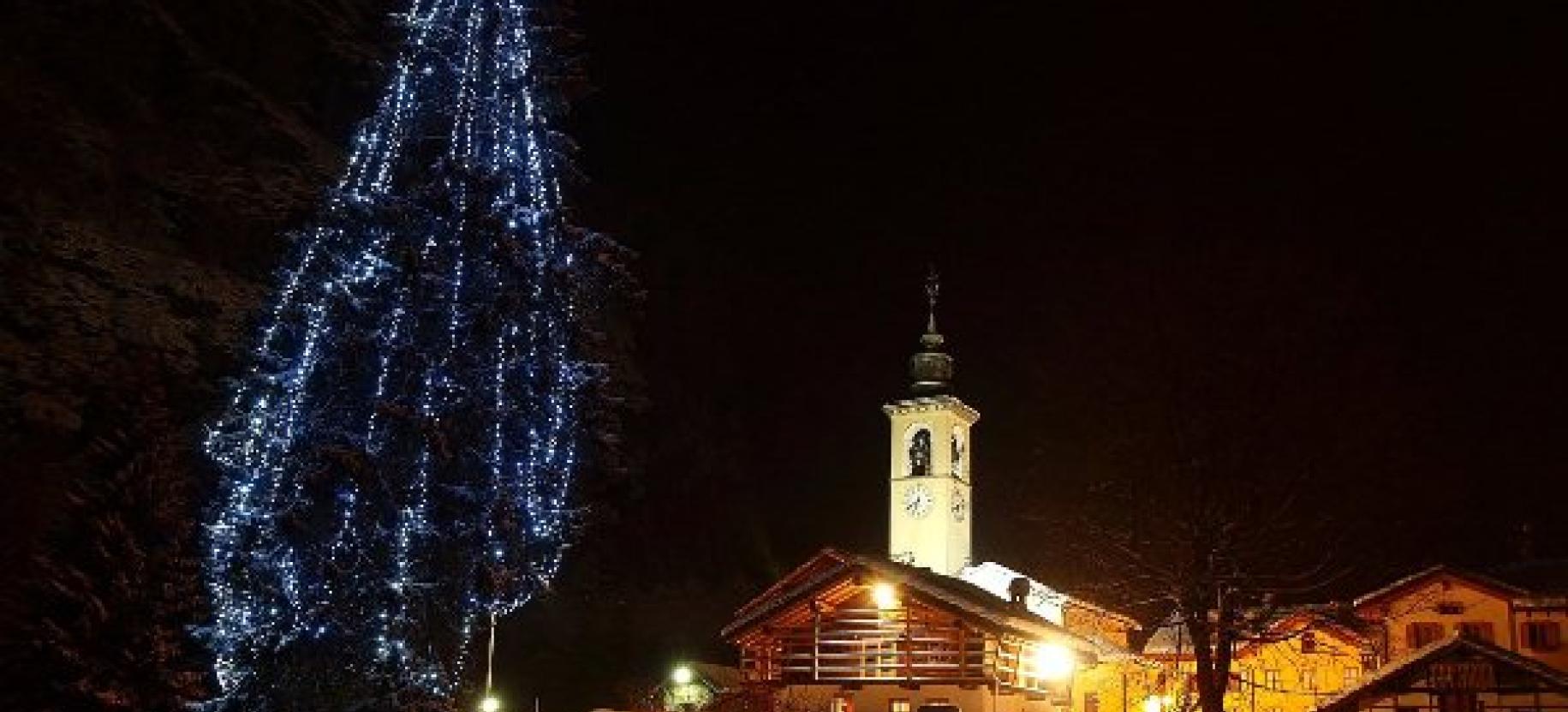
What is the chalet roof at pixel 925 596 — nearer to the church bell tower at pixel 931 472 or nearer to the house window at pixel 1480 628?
the church bell tower at pixel 931 472

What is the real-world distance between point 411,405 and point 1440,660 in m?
25.3

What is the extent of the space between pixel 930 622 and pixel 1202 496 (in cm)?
945

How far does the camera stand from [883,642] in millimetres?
33875

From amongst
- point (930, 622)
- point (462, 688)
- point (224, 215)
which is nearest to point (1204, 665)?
point (930, 622)

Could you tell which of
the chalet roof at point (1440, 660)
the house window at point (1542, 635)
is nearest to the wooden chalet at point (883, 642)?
the chalet roof at point (1440, 660)

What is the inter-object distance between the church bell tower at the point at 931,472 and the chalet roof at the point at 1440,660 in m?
16.9

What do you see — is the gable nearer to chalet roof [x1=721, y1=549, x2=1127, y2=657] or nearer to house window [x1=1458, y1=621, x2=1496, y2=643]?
house window [x1=1458, y1=621, x2=1496, y2=643]

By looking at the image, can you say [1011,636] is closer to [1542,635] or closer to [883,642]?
[883,642]

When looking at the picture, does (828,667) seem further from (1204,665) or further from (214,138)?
(214,138)

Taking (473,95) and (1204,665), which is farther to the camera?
(1204,665)

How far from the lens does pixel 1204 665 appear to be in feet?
82.9

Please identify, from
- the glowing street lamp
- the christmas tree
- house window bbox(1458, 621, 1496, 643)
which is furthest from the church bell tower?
the christmas tree

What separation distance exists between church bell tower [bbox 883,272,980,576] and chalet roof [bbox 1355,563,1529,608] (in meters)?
13.2

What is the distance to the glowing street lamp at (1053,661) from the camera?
3753 centimetres
